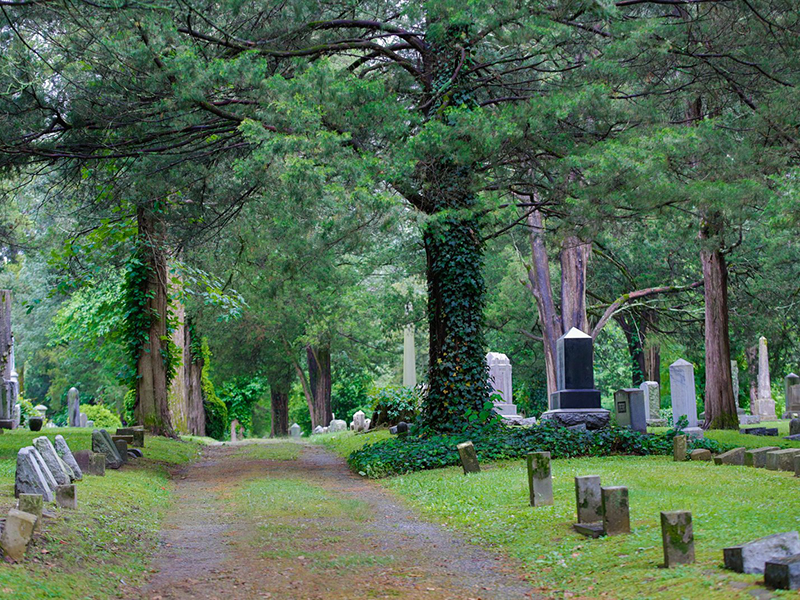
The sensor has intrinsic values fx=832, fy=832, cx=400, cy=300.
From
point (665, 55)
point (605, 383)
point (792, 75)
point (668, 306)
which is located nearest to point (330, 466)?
point (665, 55)

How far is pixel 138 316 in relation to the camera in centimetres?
2105

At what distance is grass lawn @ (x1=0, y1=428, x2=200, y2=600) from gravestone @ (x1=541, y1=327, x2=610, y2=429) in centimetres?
819

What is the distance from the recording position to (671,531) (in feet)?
19.8

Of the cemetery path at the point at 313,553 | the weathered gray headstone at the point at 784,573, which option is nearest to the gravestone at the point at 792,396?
the cemetery path at the point at 313,553

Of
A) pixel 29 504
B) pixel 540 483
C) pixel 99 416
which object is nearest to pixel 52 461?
pixel 29 504

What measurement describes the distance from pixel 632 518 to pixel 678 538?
2201 millimetres

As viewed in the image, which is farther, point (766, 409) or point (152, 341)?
point (766, 409)

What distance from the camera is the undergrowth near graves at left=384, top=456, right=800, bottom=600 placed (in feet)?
19.1

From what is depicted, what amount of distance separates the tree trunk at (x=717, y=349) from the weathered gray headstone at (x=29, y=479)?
718 inches

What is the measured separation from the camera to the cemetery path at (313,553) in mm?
6410

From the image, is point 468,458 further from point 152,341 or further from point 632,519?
point 152,341

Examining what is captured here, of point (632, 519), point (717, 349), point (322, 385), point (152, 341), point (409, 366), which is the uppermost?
point (152, 341)

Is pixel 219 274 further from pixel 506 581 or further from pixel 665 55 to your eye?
pixel 506 581

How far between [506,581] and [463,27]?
38.8ft
